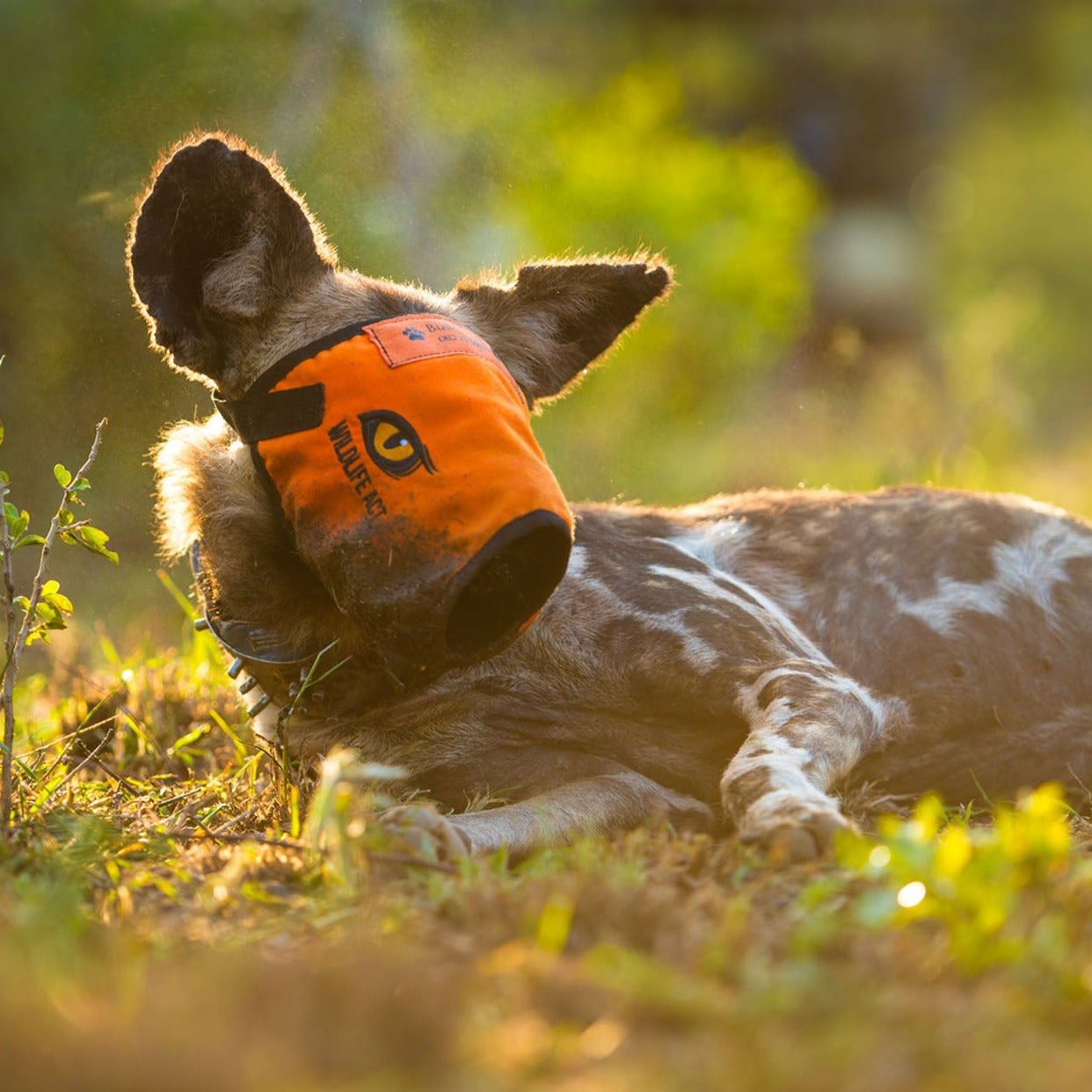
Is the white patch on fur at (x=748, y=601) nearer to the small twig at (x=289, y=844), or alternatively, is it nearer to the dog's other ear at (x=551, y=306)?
the dog's other ear at (x=551, y=306)

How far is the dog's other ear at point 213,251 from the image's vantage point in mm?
2814

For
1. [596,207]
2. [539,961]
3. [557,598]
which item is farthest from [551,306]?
[596,207]

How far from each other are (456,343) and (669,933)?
132cm

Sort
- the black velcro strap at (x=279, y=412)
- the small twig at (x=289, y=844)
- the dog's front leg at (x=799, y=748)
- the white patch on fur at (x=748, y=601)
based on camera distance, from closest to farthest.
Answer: the small twig at (x=289, y=844) < the dog's front leg at (x=799, y=748) < the black velcro strap at (x=279, y=412) < the white patch on fur at (x=748, y=601)

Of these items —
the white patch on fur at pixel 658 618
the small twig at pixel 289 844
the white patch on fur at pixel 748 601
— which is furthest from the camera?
the white patch on fur at pixel 748 601

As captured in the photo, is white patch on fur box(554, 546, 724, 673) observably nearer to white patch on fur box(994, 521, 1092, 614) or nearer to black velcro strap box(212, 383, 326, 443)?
black velcro strap box(212, 383, 326, 443)

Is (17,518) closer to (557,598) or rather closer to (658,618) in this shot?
(557,598)

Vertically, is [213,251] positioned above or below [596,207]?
below

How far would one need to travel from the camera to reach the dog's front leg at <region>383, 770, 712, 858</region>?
241cm

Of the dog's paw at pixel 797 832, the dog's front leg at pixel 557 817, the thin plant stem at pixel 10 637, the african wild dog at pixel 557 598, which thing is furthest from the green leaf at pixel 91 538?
the dog's paw at pixel 797 832

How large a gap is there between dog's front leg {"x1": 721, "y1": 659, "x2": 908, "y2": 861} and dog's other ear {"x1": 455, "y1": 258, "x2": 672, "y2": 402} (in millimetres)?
963

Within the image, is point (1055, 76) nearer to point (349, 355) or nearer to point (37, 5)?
point (37, 5)

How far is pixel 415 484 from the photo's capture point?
8.23 feet

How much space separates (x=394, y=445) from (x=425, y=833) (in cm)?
72
